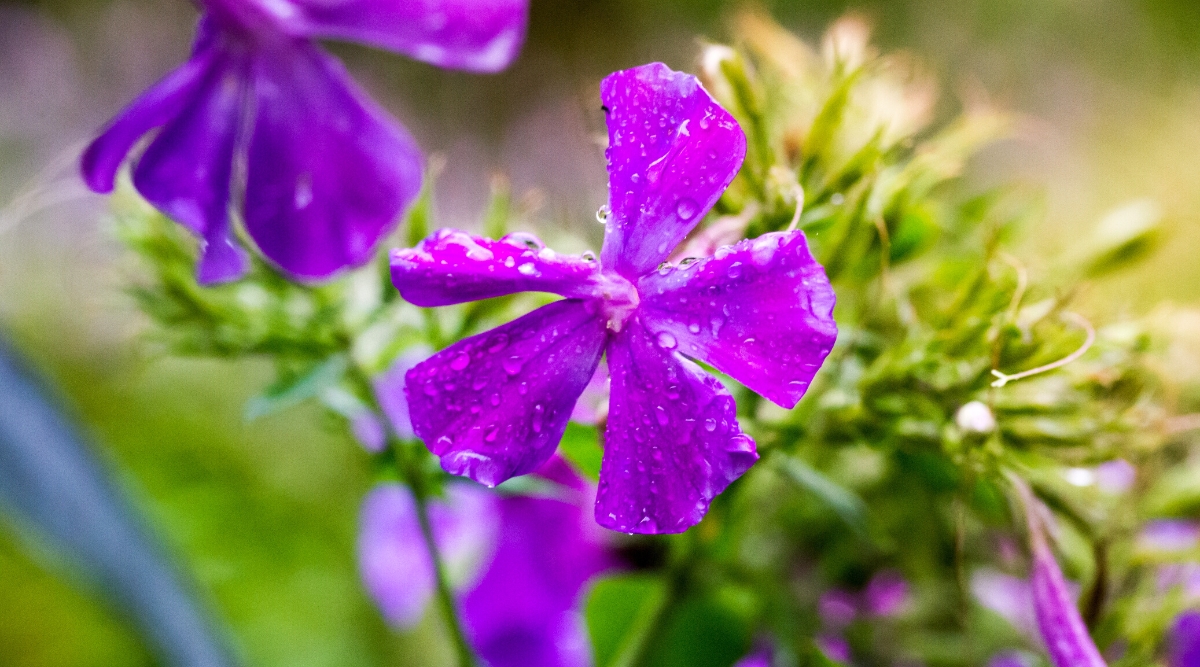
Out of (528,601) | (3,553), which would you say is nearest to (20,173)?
(3,553)

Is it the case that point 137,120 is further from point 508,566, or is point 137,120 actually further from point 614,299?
Result: point 508,566

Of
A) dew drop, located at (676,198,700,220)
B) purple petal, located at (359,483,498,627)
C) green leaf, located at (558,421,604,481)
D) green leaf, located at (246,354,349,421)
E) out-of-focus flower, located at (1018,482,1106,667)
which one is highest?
dew drop, located at (676,198,700,220)

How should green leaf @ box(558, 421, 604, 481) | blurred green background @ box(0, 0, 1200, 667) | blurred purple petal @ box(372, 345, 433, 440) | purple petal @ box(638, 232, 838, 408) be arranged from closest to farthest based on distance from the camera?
purple petal @ box(638, 232, 838, 408)
green leaf @ box(558, 421, 604, 481)
blurred purple petal @ box(372, 345, 433, 440)
blurred green background @ box(0, 0, 1200, 667)

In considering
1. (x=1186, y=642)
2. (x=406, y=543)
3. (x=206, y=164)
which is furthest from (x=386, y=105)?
(x=1186, y=642)

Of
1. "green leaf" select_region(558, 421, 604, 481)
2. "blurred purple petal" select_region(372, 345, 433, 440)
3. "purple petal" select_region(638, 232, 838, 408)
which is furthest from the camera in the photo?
"blurred purple petal" select_region(372, 345, 433, 440)

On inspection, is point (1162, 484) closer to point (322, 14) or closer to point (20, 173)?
point (322, 14)

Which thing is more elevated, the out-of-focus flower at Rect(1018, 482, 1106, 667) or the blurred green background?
the out-of-focus flower at Rect(1018, 482, 1106, 667)

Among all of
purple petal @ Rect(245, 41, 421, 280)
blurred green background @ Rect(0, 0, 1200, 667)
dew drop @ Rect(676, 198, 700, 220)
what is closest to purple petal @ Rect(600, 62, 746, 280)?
dew drop @ Rect(676, 198, 700, 220)

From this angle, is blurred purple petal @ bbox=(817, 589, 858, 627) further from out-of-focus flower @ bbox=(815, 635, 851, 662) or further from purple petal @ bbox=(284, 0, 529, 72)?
purple petal @ bbox=(284, 0, 529, 72)
